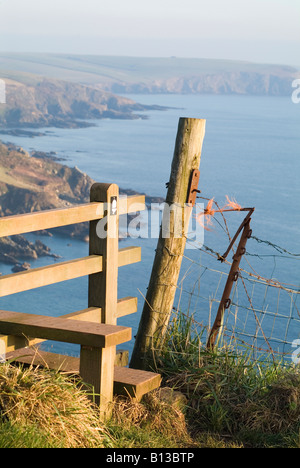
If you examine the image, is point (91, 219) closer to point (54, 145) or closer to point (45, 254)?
point (45, 254)

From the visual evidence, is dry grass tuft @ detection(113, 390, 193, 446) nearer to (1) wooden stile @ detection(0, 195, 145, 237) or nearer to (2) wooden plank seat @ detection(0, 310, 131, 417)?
(2) wooden plank seat @ detection(0, 310, 131, 417)

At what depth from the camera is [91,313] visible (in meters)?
3.95

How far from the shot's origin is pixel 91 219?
388cm

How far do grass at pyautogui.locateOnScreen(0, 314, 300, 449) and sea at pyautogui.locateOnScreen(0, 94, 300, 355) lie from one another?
123ft

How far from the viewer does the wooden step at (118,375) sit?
11.0 feet

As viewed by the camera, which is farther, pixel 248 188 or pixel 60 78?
pixel 60 78

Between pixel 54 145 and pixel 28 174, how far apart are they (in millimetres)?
23237

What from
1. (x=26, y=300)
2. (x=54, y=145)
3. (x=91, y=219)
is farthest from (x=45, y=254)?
(x=91, y=219)

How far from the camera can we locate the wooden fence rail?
3045 mm

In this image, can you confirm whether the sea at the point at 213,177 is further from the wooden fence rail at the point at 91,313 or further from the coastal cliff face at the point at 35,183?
the wooden fence rail at the point at 91,313

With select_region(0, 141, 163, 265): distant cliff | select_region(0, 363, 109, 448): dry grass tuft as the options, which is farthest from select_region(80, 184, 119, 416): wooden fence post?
select_region(0, 141, 163, 265): distant cliff

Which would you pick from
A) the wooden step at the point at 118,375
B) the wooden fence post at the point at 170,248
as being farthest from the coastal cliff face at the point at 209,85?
the wooden step at the point at 118,375

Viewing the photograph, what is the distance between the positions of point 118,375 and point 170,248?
111cm

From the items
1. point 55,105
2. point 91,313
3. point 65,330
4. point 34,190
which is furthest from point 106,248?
point 55,105
